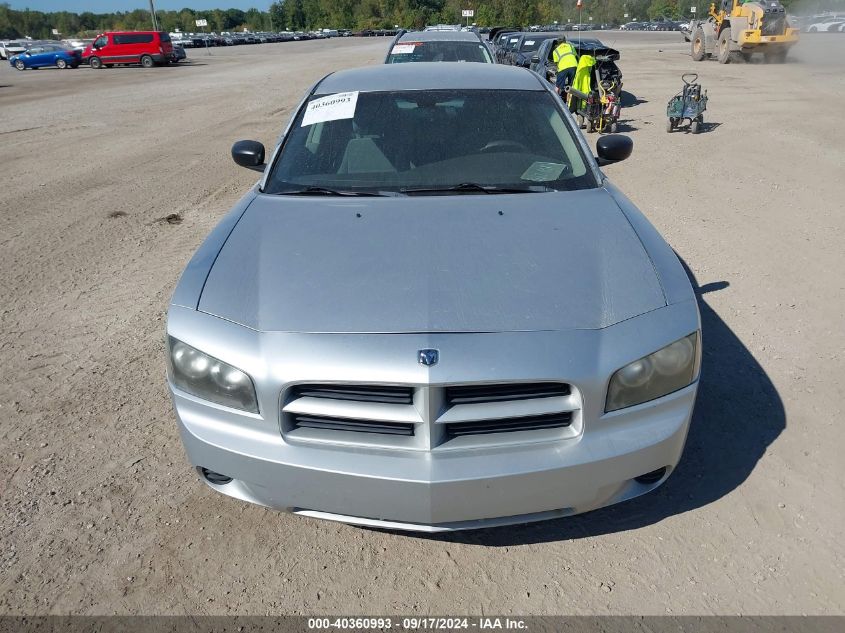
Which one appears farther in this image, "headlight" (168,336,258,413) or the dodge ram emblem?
"headlight" (168,336,258,413)

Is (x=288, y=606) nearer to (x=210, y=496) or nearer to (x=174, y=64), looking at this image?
(x=210, y=496)

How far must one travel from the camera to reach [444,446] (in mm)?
2092

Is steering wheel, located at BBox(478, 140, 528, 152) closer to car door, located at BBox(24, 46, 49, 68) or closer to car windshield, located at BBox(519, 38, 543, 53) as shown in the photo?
car windshield, located at BBox(519, 38, 543, 53)

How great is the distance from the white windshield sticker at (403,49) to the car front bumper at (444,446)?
849cm

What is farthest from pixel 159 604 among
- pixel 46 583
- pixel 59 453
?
pixel 59 453

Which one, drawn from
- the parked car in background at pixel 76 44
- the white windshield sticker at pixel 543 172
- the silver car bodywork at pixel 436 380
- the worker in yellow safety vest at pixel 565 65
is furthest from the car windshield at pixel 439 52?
the parked car in background at pixel 76 44

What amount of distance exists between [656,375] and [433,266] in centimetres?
92

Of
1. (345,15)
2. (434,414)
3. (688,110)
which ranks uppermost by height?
(345,15)

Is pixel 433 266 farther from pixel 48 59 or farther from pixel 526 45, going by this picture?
pixel 48 59

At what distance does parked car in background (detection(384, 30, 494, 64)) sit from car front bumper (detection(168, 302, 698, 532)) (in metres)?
8.01

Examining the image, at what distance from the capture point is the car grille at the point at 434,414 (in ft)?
6.80

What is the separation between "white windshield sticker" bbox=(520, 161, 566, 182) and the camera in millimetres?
3264

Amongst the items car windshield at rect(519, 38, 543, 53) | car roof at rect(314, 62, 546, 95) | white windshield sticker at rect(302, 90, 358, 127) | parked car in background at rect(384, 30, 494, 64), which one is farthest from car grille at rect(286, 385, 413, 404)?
car windshield at rect(519, 38, 543, 53)

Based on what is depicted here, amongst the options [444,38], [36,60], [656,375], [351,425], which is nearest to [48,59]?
[36,60]
